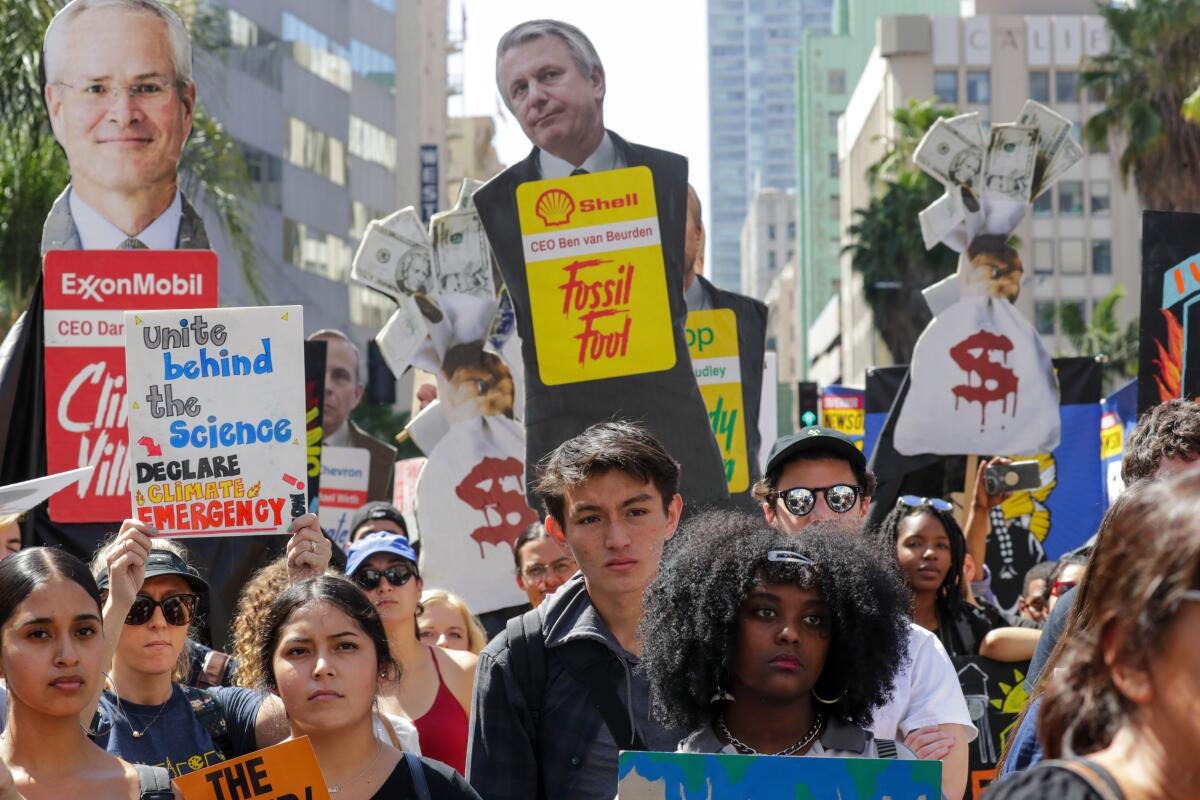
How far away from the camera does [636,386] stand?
7.48 metres

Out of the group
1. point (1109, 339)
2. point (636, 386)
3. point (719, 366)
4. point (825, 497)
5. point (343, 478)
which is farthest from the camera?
point (1109, 339)

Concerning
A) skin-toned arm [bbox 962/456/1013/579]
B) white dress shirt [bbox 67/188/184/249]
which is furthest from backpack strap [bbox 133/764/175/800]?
white dress shirt [bbox 67/188/184/249]

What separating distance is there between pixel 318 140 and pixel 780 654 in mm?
51954

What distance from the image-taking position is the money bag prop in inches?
386

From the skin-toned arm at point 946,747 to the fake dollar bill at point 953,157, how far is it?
20.7 feet

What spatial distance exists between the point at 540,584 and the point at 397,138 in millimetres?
60184

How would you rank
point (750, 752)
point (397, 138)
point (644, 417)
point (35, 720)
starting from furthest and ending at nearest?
point (397, 138) < point (644, 417) < point (35, 720) < point (750, 752)

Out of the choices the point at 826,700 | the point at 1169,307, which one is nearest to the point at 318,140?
the point at 1169,307

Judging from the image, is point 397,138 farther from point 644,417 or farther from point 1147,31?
point 644,417

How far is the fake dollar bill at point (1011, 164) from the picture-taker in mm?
10031

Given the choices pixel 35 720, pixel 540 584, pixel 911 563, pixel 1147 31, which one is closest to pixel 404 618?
pixel 540 584

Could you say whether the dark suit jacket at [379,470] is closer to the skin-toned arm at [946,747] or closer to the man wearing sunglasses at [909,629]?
the man wearing sunglasses at [909,629]

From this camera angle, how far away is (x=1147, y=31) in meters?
32.2

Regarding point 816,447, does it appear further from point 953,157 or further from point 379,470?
point 379,470
